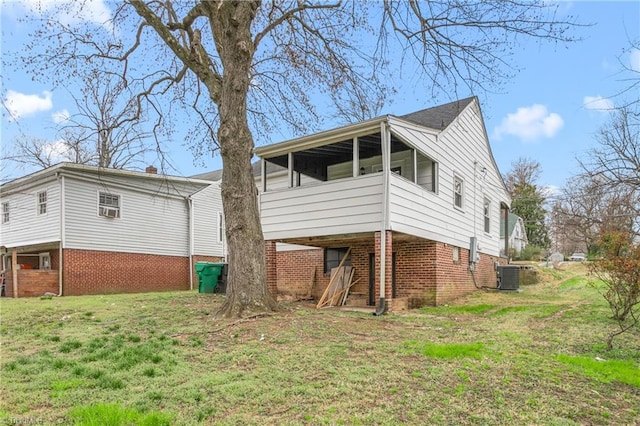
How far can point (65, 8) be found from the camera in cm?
943

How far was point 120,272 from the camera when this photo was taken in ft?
56.9

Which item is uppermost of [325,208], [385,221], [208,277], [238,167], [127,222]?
[238,167]

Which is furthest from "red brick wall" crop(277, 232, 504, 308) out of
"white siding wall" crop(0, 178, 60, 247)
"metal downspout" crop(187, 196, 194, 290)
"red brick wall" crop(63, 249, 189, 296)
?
"white siding wall" crop(0, 178, 60, 247)

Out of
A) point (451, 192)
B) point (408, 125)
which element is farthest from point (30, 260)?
point (451, 192)

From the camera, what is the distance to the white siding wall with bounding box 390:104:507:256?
977 centimetres

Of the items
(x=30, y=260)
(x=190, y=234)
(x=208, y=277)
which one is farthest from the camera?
(x=190, y=234)

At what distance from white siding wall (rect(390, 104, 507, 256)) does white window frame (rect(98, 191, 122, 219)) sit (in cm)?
1288

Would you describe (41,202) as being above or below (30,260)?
above

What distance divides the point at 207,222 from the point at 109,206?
4695mm

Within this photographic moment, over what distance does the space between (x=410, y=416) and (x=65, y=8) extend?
10797 mm

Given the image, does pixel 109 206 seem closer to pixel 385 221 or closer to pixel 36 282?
pixel 36 282

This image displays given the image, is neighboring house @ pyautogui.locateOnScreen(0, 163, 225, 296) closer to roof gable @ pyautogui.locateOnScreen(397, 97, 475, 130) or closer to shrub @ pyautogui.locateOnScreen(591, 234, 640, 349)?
roof gable @ pyautogui.locateOnScreen(397, 97, 475, 130)

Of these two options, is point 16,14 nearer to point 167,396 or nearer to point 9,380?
point 9,380

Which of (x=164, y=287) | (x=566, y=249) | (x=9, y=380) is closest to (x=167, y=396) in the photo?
(x=9, y=380)
